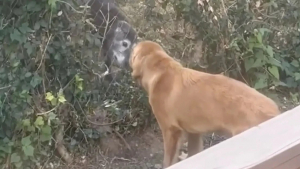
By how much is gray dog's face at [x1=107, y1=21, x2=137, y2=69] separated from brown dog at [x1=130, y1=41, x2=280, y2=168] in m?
0.62

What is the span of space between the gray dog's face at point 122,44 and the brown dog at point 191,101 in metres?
0.62

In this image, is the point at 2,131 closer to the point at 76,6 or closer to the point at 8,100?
the point at 8,100

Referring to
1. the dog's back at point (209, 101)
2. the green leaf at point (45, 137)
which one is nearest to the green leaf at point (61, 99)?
the green leaf at point (45, 137)

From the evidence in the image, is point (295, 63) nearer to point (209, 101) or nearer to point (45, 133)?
point (209, 101)

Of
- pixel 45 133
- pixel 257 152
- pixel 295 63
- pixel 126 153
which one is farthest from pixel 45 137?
pixel 257 152

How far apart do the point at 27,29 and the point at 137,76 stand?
94cm

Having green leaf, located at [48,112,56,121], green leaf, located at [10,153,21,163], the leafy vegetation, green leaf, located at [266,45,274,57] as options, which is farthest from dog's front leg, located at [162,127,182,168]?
green leaf, located at [266,45,274,57]

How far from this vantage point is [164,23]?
5430 millimetres

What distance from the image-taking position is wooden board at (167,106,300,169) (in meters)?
1.44

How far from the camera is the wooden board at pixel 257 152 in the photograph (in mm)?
1443

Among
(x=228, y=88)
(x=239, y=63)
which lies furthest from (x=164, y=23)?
(x=228, y=88)

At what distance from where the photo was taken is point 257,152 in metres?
1.49

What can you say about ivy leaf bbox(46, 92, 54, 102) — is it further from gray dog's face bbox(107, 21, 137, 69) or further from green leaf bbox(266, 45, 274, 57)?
green leaf bbox(266, 45, 274, 57)

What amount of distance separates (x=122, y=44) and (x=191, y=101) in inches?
56.0
